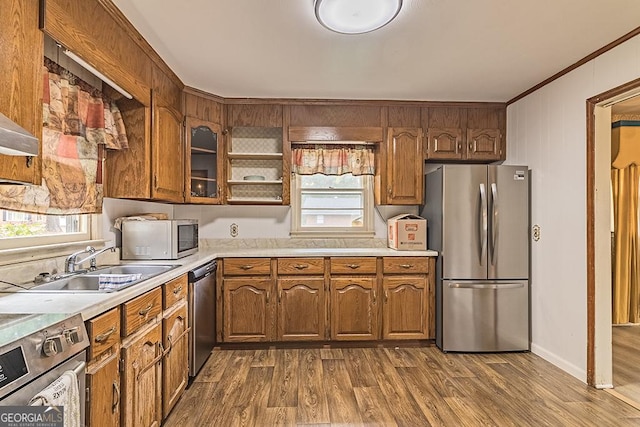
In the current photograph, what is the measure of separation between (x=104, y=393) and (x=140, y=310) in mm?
423

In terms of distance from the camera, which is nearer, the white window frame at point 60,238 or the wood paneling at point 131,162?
the white window frame at point 60,238

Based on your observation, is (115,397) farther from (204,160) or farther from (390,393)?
(204,160)

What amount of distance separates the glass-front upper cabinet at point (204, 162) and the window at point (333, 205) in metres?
0.86

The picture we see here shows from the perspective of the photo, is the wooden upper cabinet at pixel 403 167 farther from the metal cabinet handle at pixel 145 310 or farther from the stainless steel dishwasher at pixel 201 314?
the metal cabinet handle at pixel 145 310

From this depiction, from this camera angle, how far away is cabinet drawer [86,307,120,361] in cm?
143

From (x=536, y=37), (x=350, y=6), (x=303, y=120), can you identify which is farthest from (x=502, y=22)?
(x=303, y=120)

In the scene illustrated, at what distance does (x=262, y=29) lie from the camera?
238 cm

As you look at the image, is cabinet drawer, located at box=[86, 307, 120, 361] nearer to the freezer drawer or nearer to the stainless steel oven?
the stainless steel oven

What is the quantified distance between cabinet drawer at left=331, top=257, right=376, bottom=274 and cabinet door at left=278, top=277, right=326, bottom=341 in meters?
0.19

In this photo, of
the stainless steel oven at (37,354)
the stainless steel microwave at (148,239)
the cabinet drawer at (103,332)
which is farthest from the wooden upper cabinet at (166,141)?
the stainless steel oven at (37,354)

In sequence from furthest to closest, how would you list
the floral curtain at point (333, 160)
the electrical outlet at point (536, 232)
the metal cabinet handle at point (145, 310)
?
the floral curtain at point (333, 160)
the electrical outlet at point (536, 232)
the metal cabinet handle at point (145, 310)

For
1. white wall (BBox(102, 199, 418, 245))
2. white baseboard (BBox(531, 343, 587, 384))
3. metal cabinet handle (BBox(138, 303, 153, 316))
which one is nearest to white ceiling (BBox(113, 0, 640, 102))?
white wall (BBox(102, 199, 418, 245))

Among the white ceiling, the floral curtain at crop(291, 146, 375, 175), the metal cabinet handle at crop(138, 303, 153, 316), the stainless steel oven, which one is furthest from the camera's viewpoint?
the floral curtain at crop(291, 146, 375, 175)

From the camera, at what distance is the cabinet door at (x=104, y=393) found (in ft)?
4.68
